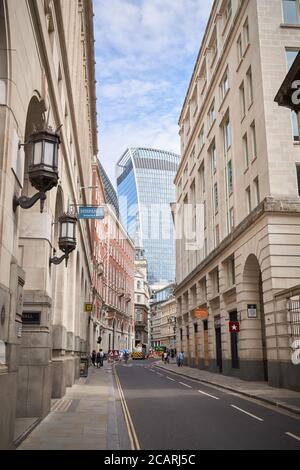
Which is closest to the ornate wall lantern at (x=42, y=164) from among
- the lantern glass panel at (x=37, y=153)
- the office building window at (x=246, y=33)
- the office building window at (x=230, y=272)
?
the lantern glass panel at (x=37, y=153)

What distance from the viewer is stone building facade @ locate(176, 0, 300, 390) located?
2448cm

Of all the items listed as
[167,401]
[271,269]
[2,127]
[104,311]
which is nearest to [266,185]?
[271,269]

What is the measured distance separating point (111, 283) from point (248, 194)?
191ft

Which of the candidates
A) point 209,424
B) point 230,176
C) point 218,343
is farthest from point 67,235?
point 218,343

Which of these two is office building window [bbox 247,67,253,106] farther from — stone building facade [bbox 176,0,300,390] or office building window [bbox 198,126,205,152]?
office building window [bbox 198,126,205,152]

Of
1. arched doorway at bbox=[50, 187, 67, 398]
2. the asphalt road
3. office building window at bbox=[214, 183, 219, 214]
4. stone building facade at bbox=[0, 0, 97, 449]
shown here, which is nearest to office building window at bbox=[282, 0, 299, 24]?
office building window at bbox=[214, 183, 219, 214]

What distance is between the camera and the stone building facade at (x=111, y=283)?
6578 cm

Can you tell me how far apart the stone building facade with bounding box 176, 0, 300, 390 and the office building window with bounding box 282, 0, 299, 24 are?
78mm

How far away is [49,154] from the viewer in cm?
898

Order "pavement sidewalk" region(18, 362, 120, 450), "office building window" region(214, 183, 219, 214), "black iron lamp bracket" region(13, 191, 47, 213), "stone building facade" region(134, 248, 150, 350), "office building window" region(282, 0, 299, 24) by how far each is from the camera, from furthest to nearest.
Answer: "stone building facade" region(134, 248, 150, 350) → "office building window" region(214, 183, 219, 214) → "office building window" region(282, 0, 299, 24) → "pavement sidewalk" region(18, 362, 120, 450) → "black iron lamp bracket" region(13, 191, 47, 213)

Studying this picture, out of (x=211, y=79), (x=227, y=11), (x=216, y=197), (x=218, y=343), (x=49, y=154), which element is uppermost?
(x=227, y=11)

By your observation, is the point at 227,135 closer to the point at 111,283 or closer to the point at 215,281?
the point at 215,281

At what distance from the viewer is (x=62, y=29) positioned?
1678 centimetres
